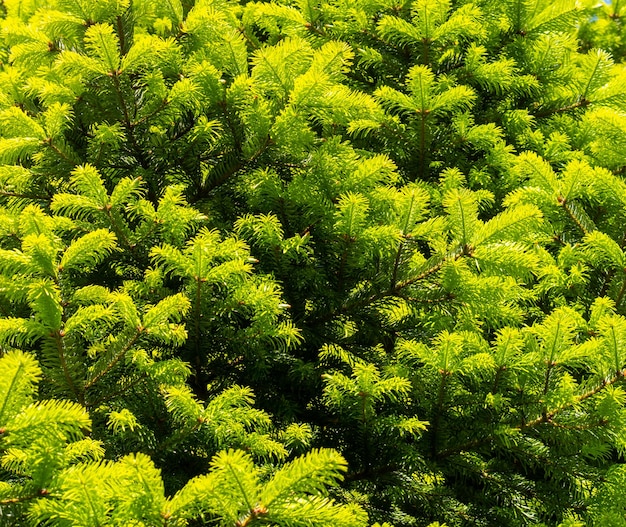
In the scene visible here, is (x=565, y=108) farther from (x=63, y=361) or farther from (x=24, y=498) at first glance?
(x=24, y=498)

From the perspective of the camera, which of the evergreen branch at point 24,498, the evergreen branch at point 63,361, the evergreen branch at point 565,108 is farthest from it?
the evergreen branch at point 565,108

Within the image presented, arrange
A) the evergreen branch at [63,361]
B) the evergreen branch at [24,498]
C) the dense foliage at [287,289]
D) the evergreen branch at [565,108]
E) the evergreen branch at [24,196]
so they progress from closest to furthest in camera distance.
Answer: the evergreen branch at [24,498] → the evergreen branch at [63,361] → the dense foliage at [287,289] → the evergreen branch at [24,196] → the evergreen branch at [565,108]

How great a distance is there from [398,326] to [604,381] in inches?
34.5

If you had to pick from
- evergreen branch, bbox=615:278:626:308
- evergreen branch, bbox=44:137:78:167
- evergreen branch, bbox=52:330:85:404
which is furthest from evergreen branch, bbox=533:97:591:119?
evergreen branch, bbox=52:330:85:404

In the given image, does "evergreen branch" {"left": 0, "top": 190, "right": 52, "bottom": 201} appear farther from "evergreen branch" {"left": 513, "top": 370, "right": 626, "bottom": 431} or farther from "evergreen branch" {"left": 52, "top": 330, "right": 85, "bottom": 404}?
"evergreen branch" {"left": 513, "top": 370, "right": 626, "bottom": 431}

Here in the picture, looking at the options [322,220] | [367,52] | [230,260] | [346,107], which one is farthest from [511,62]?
[230,260]

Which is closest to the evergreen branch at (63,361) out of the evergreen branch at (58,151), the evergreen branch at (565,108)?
the evergreen branch at (58,151)

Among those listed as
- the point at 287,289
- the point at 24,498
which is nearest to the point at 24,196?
the point at 287,289

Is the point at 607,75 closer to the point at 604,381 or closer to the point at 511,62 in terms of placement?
the point at 511,62

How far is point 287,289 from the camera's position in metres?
2.67

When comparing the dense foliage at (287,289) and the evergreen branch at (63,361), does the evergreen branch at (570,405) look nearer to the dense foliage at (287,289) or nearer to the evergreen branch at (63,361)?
the dense foliage at (287,289)

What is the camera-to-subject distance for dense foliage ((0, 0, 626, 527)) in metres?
2.09

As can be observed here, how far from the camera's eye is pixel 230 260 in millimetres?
2271

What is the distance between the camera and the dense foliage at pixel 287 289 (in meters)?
2.09
